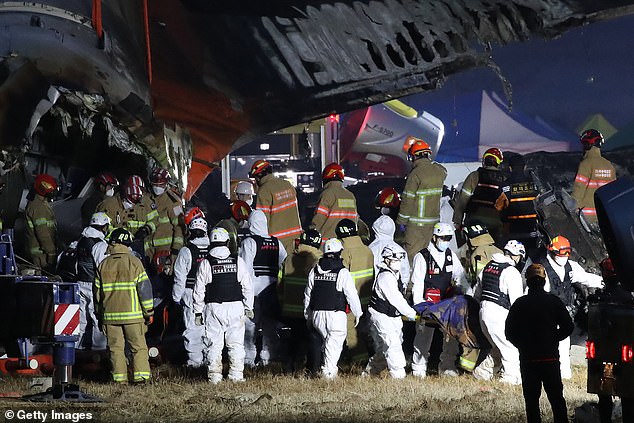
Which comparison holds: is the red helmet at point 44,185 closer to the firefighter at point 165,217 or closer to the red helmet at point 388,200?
the firefighter at point 165,217

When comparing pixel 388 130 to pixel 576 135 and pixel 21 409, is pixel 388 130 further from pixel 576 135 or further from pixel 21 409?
pixel 21 409

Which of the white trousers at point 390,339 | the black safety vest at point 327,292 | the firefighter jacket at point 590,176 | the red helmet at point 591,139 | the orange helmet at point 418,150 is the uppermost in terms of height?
the red helmet at point 591,139

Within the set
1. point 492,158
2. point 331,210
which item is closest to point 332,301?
point 331,210

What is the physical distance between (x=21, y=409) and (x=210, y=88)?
7.79 metres

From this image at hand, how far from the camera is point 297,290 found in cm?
1255

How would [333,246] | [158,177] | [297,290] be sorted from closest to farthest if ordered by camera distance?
[333,246] → [297,290] → [158,177]

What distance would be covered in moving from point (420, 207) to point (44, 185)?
4.72 meters

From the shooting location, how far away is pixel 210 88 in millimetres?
16234

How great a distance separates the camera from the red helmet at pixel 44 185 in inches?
581

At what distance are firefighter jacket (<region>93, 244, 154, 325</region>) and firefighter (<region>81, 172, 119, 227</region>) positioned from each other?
13.0 feet

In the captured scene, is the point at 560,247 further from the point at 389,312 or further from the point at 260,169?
the point at 260,169

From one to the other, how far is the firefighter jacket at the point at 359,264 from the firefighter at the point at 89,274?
108 inches

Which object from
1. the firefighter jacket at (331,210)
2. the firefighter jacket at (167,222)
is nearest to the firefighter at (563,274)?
the firefighter jacket at (331,210)

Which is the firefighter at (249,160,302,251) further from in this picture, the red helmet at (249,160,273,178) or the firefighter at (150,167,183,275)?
the firefighter at (150,167,183,275)
